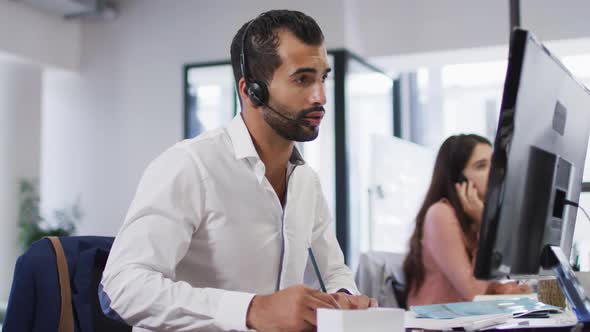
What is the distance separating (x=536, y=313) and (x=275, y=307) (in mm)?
611

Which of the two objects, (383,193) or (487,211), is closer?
(487,211)

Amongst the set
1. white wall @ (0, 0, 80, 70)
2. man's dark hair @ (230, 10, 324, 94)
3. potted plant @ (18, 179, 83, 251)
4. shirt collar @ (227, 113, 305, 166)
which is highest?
white wall @ (0, 0, 80, 70)

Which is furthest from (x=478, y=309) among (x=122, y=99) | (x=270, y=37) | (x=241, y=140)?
(x=122, y=99)

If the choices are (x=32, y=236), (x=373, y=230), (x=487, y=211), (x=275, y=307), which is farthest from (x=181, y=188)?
(x=32, y=236)

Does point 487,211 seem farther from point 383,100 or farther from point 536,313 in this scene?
point 383,100

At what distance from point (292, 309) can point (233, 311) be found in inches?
4.9

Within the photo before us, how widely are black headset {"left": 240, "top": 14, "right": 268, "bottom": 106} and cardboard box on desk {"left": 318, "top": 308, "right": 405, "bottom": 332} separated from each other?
697 mm

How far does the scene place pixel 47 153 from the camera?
266 inches

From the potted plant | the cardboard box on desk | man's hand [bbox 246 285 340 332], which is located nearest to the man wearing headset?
man's hand [bbox 246 285 340 332]

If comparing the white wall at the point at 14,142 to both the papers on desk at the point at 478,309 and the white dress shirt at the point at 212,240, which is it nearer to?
the white dress shirt at the point at 212,240

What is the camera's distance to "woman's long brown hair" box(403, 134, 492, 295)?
2.95 meters

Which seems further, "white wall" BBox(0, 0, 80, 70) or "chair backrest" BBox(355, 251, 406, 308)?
"white wall" BBox(0, 0, 80, 70)

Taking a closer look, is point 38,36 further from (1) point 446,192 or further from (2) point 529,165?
(2) point 529,165

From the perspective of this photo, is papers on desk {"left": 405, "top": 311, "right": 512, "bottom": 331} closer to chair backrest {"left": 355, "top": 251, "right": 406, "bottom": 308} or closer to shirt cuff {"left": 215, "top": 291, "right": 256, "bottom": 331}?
shirt cuff {"left": 215, "top": 291, "right": 256, "bottom": 331}
